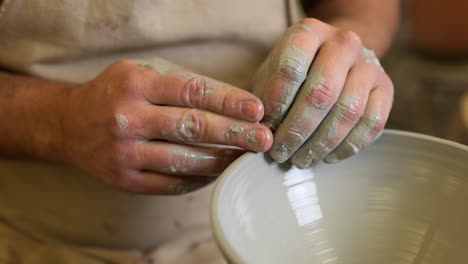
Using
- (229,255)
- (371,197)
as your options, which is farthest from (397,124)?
(229,255)

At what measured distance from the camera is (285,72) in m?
0.57

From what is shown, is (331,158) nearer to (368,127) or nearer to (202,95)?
(368,127)

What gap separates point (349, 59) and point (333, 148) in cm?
11

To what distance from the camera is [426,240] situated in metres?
0.63

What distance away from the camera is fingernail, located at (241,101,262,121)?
0.56m

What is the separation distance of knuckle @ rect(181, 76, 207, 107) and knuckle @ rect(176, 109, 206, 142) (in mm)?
13

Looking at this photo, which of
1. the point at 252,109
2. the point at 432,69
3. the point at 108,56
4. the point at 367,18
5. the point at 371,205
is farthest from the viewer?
the point at 432,69

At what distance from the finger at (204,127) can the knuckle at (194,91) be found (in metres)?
0.01

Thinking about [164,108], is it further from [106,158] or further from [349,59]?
[349,59]

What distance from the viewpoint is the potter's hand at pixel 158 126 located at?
565 mm

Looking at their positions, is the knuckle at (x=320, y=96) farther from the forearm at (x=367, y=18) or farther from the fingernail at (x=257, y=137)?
the forearm at (x=367, y=18)

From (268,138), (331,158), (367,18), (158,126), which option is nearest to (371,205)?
(331,158)

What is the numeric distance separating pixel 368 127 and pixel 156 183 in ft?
0.92

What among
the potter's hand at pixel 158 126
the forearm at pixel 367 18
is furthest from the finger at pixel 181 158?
the forearm at pixel 367 18
